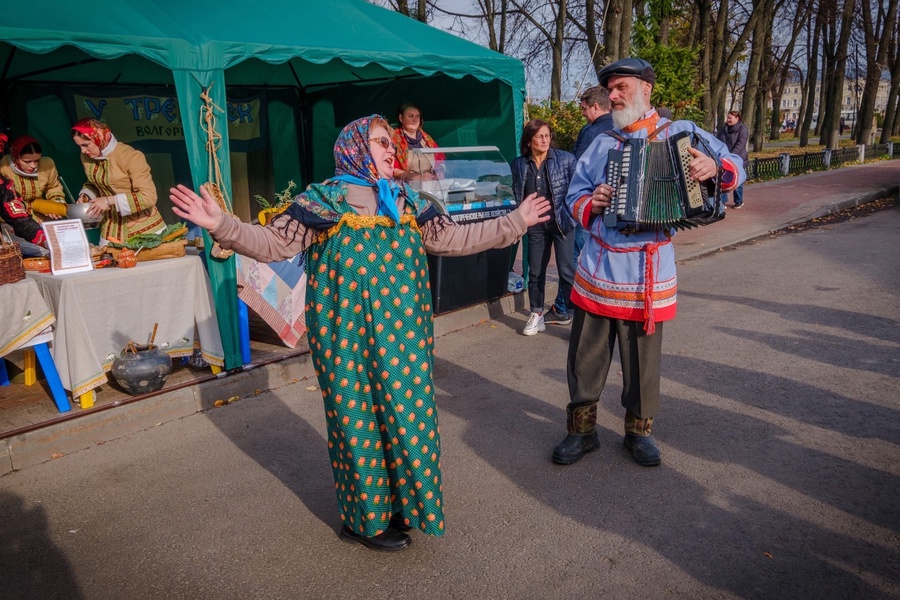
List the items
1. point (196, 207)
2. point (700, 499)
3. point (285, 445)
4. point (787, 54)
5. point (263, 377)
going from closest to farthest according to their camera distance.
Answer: point (196, 207), point (700, 499), point (285, 445), point (263, 377), point (787, 54)

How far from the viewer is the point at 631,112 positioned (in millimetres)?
3527

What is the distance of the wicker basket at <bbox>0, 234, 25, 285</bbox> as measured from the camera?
438 centimetres

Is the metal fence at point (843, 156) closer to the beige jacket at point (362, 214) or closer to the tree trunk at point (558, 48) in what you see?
the tree trunk at point (558, 48)

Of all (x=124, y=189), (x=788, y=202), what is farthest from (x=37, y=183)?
(x=788, y=202)

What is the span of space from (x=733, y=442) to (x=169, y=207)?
7064mm

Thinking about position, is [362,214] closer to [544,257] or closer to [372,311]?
[372,311]

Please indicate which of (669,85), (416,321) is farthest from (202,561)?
(669,85)

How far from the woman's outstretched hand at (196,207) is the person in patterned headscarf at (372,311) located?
0.13 meters

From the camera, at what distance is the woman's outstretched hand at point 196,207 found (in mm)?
2641

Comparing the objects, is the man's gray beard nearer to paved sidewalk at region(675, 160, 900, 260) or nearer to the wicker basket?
the wicker basket

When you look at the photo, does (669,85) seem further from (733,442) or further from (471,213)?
(733,442)

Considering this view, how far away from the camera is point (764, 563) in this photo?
2963mm

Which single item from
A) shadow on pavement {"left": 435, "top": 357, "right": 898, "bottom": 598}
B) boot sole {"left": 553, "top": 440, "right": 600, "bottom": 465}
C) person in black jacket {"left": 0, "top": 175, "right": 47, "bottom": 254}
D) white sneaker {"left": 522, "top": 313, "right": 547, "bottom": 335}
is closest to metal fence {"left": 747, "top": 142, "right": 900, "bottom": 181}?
white sneaker {"left": 522, "top": 313, "right": 547, "bottom": 335}

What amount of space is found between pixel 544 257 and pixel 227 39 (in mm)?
3185
